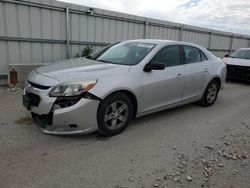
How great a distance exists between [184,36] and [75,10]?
6.80 meters

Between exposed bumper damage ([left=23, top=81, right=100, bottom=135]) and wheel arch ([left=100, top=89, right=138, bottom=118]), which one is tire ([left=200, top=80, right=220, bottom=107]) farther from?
exposed bumper damage ([left=23, top=81, right=100, bottom=135])

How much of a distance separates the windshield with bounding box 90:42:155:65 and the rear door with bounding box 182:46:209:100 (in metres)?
0.98

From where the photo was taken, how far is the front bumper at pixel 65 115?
3150 mm

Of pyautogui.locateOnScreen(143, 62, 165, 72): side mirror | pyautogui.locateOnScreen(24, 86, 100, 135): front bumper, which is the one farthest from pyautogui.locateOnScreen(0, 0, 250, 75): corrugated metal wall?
pyautogui.locateOnScreen(143, 62, 165, 72): side mirror

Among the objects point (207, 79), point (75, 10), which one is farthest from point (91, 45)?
point (207, 79)

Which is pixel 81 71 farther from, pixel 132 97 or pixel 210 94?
pixel 210 94

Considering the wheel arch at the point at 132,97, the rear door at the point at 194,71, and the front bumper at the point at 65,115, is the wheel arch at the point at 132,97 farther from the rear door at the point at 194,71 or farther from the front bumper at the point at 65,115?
the rear door at the point at 194,71

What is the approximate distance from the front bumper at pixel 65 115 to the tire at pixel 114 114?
11 cm

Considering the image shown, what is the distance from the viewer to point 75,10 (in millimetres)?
7590

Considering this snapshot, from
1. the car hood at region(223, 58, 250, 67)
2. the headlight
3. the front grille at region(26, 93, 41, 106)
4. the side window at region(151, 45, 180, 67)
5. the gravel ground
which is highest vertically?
the side window at region(151, 45, 180, 67)

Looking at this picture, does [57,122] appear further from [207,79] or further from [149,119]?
[207,79]

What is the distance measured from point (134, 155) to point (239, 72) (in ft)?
24.5

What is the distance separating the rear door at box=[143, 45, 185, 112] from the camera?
155 inches

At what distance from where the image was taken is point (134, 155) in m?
3.09
